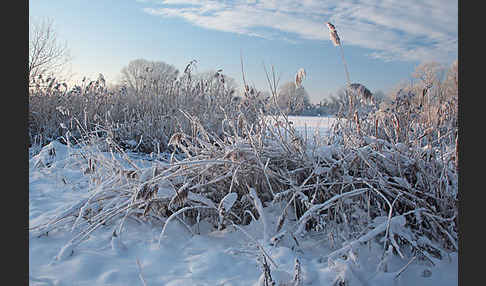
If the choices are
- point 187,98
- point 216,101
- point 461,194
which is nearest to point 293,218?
point 461,194

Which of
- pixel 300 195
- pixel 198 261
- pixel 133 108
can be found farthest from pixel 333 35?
pixel 133 108

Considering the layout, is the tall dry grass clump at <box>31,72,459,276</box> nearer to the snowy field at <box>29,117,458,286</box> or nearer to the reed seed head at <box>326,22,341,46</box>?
the snowy field at <box>29,117,458,286</box>

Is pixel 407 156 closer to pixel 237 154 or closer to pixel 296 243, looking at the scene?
pixel 296 243

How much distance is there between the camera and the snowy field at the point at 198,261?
1479 millimetres

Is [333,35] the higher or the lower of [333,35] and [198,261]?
the higher

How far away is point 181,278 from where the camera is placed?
59.0 inches

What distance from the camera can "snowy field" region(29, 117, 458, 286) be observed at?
1479 mm

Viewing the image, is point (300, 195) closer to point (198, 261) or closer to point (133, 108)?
point (198, 261)

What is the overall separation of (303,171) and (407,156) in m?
0.63

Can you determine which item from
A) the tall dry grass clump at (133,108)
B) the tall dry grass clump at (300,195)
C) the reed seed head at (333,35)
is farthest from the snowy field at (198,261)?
the tall dry grass clump at (133,108)

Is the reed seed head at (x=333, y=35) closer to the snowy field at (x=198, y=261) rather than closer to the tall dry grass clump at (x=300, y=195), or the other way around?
the tall dry grass clump at (x=300, y=195)

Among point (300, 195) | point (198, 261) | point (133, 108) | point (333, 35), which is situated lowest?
point (198, 261)

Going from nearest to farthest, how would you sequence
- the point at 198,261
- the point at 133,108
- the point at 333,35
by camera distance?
the point at 198,261 → the point at 333,35 → the point at 133,108

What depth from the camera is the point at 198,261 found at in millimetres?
1655
